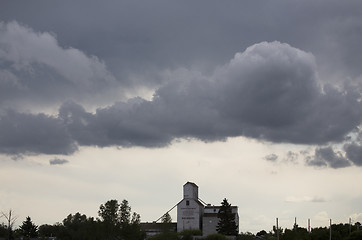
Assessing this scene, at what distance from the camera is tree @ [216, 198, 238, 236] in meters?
118

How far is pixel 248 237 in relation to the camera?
111 m

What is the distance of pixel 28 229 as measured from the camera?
13962 cm

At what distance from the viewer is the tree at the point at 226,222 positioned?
118m

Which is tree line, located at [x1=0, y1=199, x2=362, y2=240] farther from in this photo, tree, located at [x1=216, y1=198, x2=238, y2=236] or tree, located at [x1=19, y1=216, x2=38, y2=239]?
tree, located at [x1=19, y1=216, x2=38, y2=239]

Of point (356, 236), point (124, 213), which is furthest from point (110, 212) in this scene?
point (356, 236)

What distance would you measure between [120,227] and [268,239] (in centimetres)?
3812

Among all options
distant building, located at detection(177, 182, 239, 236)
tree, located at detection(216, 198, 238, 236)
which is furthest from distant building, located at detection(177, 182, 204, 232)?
tree, located at detection(216, 198, 238, 236)

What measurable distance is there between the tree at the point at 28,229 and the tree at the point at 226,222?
55.0 m

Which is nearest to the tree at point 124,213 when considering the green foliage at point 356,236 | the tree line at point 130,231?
the tree line at point 130,231

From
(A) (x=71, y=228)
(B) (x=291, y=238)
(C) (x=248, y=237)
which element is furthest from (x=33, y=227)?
(B) (x=291, y=238)

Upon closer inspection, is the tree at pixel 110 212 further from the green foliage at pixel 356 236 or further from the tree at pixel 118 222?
the green foliage at pixel 356 236

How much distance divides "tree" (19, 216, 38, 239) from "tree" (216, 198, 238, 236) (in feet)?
181

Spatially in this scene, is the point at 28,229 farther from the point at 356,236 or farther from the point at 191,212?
the point at 356,236

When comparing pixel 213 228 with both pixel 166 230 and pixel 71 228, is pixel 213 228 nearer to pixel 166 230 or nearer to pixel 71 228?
pixel 166 230
